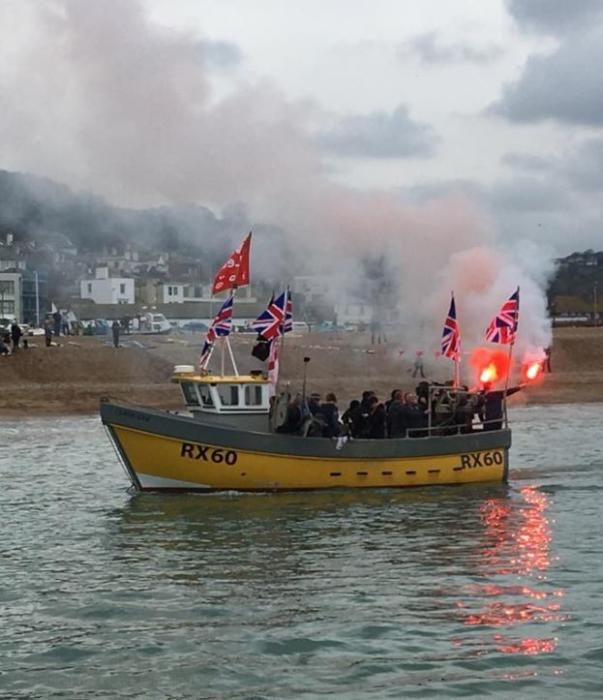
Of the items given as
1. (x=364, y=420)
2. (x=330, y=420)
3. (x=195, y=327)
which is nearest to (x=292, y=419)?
(x=330, y=420)

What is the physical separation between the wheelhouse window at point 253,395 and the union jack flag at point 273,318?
4.15 feet

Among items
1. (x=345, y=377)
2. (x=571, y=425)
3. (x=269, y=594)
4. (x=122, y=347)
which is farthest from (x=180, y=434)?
(x=122, y=347)

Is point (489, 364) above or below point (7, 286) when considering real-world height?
below

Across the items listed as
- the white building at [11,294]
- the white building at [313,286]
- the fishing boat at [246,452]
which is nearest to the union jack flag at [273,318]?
the fishing boat at [246,452]

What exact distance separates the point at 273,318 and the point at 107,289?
82.8 meters

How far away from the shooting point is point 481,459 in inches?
1313

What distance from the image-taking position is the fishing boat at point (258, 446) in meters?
30.9

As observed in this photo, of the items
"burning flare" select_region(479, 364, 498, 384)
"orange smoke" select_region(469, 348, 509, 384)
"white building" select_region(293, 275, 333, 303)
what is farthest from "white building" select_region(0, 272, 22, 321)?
"burning flare" select_region(479, 364, 498, 384)

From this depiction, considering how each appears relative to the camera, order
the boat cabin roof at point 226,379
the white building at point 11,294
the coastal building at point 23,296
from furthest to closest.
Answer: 1. the white building at point 11,294
2. the coastal building at point 23,296
3. the boat cabin roof at point 226,379

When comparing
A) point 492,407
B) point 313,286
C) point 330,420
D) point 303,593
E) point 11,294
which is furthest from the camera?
point 11,294

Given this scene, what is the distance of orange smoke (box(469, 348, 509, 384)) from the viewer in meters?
37.4

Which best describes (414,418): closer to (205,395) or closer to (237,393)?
(237,393)

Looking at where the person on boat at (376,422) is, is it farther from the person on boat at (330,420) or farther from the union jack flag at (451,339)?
the union jack flag at (451,339)

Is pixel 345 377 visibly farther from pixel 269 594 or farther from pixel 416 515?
pixel 269 594
